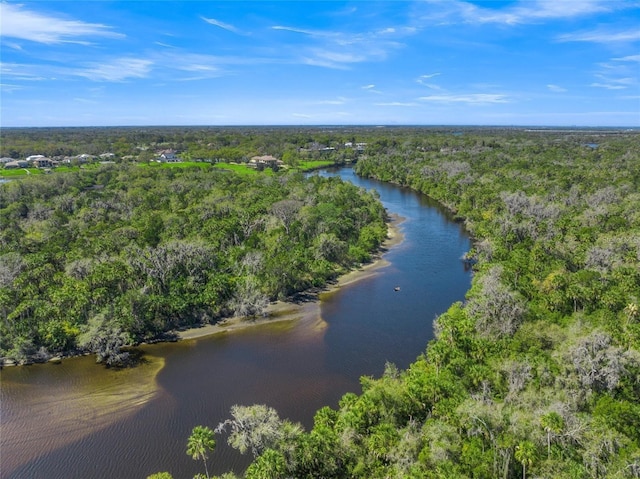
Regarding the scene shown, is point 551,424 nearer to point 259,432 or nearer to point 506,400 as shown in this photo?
point 506,400

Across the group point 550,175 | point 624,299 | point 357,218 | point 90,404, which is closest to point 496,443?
point 624,299

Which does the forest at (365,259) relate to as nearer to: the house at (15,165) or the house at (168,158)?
the house at (15,165)

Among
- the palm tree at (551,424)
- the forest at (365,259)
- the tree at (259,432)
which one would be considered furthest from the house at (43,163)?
the palm tree at (551,424)

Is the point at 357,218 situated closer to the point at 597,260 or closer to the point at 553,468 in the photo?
the point at 597,260

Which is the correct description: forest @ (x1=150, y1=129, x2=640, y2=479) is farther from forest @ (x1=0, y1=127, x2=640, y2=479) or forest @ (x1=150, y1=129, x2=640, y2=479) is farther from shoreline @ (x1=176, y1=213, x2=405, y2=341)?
shoreline @ (x1=176, y1=213, x2=405, y2=341)

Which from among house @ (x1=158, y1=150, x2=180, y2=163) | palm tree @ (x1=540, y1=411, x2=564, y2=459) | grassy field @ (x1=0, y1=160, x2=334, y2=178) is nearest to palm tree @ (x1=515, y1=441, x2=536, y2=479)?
palm tree @ (x1=540, y1=411, x2=564, y2=459)

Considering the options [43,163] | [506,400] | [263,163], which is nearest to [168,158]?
[263,163]
